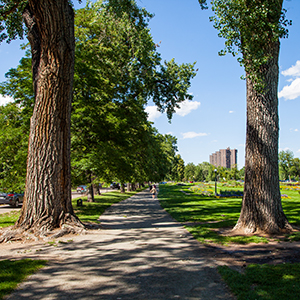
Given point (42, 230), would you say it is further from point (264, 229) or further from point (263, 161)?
point (263, 161)

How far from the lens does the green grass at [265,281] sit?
370 cm

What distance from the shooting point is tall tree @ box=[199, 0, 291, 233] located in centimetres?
805

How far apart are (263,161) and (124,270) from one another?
5316 millimetres

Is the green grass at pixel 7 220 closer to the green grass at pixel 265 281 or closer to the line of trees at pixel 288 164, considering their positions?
the green grass at pixel 265 281

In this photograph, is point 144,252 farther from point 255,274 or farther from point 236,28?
point 236,28

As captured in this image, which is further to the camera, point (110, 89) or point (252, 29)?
point (110, 89)

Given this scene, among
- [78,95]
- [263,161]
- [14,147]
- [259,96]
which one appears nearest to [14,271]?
[263,161]

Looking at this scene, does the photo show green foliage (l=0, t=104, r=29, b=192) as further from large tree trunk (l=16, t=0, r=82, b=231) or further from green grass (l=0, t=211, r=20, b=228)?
large tree trunk (l=16, t=0, r=82, b=231)

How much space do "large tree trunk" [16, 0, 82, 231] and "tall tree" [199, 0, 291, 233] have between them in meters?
4.72

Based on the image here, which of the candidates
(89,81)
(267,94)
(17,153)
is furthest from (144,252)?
(89,81)

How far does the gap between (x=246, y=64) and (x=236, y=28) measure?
1092mm

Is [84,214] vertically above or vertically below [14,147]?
below

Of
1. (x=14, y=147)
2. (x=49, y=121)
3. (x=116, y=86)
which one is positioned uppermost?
(x=116, y=86)

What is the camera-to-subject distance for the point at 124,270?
A: 16.1 feet
